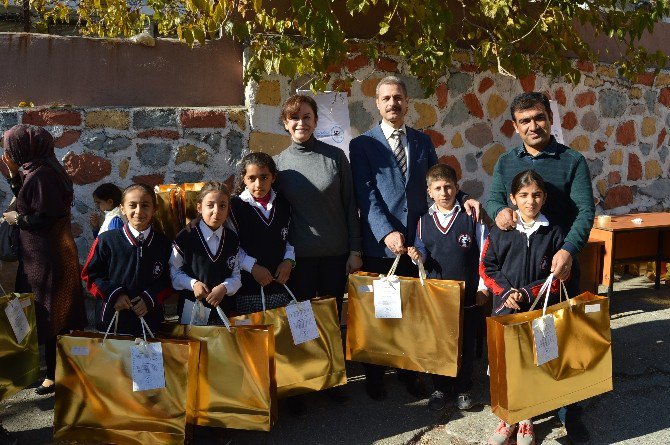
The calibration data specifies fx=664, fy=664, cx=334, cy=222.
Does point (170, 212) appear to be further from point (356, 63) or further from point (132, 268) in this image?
point (356, 63)

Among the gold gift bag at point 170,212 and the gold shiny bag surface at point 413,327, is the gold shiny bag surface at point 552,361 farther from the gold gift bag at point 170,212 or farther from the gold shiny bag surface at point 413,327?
the gold gift bag at point 170,212

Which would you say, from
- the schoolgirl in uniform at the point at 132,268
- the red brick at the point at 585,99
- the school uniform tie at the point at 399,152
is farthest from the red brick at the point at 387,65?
the schoolgirl in uniform at the point at 132,268

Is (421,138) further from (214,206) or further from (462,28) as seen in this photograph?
(462,28)

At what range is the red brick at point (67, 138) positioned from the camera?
4.53 metres

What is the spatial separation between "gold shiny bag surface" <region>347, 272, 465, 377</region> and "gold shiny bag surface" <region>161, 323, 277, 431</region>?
0.57m

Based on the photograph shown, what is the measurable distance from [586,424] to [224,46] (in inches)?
136

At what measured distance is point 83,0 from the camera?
256 inches

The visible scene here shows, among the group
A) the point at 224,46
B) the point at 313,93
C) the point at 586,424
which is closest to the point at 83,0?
the point at 224,46

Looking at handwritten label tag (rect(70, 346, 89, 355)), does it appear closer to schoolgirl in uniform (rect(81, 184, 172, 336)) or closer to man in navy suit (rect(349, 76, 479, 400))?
schoolgirl in uniform (rect(81, 184, 172, 336))

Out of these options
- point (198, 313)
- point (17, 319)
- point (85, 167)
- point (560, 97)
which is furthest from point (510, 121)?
point (17, 319)

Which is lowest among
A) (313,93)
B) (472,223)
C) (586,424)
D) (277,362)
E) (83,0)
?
(586,424)

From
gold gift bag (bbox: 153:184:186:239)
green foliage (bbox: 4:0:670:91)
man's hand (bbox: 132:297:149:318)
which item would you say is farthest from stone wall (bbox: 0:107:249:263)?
man's hand (bbox: 132:297:149:318)

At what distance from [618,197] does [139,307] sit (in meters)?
5.18

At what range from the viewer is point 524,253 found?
3.17 metres
